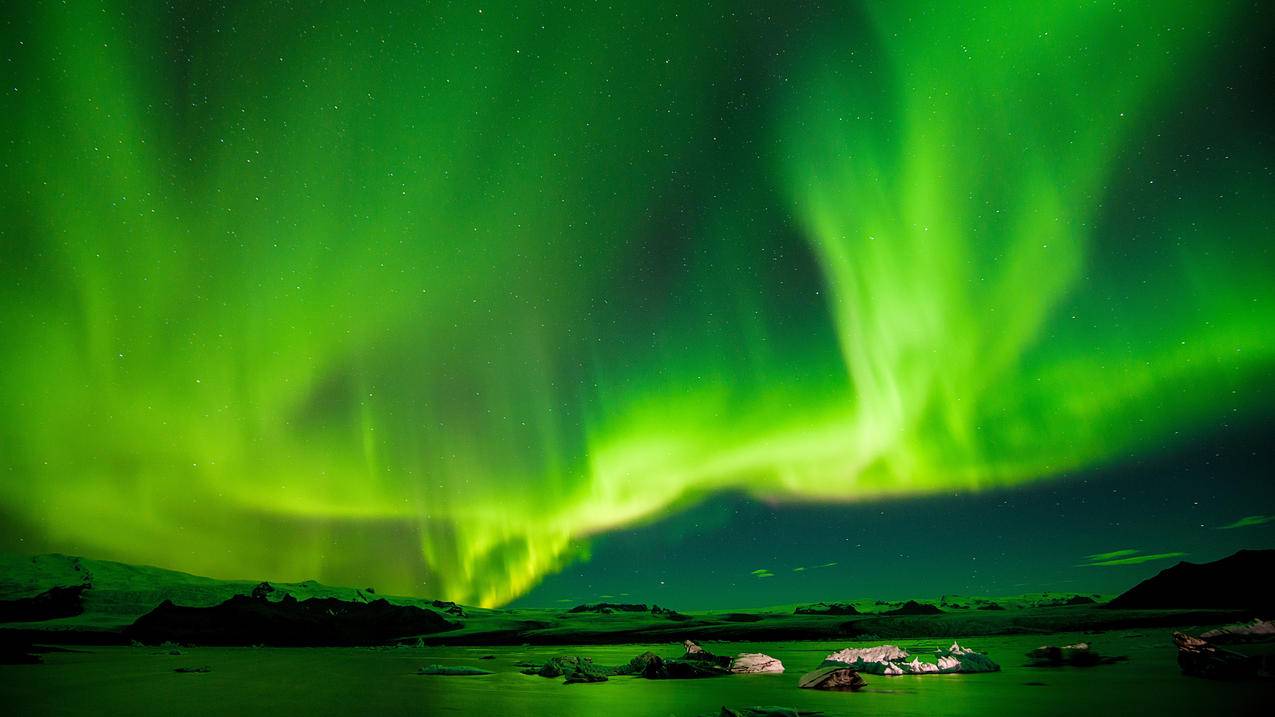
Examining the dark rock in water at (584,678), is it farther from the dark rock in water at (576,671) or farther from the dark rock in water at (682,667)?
the dark rock in water at (682,667)

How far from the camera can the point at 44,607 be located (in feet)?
282

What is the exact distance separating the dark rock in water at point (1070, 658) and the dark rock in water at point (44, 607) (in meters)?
106

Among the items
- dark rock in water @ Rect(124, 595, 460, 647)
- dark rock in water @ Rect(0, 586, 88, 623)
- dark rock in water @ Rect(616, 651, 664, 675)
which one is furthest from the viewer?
dark rock in water @ Rect(0, 586, 88, 623)

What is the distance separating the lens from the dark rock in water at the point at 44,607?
3174 inches

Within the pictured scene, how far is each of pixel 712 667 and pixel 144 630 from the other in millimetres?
66119

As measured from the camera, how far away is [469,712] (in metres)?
11.3

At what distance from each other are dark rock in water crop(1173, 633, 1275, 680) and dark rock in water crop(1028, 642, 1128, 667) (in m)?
3.70

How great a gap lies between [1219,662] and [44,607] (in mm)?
118355

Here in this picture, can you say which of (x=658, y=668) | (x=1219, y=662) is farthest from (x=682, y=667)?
(x=1219, y=662)

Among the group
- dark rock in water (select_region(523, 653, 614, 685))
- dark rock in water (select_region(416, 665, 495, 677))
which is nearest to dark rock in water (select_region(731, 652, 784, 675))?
dark rock in water (select_region(523, 653, 614, 685))

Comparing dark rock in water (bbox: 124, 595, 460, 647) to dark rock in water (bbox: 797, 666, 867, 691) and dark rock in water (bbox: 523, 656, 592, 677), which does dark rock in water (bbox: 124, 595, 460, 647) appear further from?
dark rock in water (bbox: 797, 666, 867, 691)

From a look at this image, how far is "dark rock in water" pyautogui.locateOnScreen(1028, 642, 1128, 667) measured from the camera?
59.2ft

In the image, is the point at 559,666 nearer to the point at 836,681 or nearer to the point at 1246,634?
the point at 836,681

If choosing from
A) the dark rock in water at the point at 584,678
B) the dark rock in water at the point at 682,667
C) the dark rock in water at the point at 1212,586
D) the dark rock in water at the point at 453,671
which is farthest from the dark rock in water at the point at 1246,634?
the dark rock in water at the point at 1212,586
